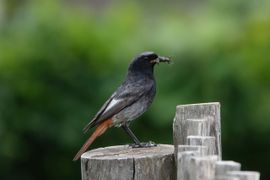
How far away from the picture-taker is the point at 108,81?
9.11 m

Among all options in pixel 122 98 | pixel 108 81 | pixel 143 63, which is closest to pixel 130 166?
pixel 122 98

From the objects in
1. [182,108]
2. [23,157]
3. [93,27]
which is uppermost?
[93,27]

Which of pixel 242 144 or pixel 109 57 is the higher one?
pixel 109 57

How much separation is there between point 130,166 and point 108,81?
434 cm

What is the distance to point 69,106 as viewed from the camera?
909cm

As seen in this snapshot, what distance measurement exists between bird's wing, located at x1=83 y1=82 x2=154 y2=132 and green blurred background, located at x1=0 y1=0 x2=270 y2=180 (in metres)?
2.86

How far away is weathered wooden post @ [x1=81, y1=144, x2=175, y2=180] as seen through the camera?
4799 mm

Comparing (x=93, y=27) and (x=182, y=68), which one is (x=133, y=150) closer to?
(x=182, y=68)

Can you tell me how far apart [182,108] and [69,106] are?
4.24 m

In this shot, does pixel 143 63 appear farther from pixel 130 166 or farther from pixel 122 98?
pixel 130 166

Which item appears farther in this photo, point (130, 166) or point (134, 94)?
point (134, 94)

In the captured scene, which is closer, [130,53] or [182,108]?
[182,108]

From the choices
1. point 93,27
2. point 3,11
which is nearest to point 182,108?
point 93,27

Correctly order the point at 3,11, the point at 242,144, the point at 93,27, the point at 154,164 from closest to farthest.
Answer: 1. the point at 154,164
2. the point at 242,144
3. the point at 93,27
4. the point at 3,11
